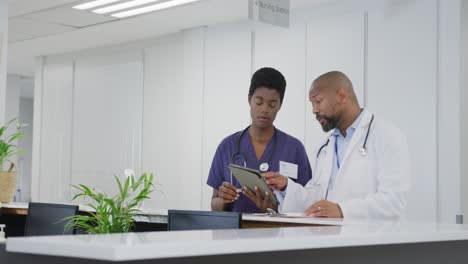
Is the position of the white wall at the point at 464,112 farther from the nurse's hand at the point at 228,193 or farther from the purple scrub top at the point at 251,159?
the nurse's hand at the point at 228,193

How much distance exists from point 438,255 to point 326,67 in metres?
4.13

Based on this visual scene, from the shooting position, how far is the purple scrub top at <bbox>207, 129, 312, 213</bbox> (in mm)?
4363

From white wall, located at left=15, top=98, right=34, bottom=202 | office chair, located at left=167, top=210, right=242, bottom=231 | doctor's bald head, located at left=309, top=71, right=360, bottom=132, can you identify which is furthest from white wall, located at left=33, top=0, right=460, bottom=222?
white wall, located at left=15, top=98, right=34, bottom=202

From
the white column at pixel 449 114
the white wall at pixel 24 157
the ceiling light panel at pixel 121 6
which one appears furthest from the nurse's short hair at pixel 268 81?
the white wall at pixel 24 157

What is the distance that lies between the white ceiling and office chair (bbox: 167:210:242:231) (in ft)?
13.5

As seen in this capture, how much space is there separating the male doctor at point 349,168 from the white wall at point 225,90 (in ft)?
3.18

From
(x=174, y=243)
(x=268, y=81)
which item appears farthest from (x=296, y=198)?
(x=174, y=243)

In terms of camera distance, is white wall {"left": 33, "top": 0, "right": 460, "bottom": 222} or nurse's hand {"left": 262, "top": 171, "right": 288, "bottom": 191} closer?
nurse's hand {"left": 262, "top": 171, "right": 288, "bottom": 191}

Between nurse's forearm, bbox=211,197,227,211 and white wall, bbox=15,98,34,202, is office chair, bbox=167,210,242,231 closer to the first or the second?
nurse's forearm, bbox=211,197,227,211

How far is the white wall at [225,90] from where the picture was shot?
242 inches

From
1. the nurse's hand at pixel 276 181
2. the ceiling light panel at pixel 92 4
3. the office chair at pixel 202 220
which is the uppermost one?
the ceiling light panel at pixel 92 4

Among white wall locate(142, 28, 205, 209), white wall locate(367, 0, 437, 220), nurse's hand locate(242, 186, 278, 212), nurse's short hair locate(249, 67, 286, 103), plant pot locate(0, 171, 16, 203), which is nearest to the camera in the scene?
nurse's hand locate(242, 186, 278, 212)

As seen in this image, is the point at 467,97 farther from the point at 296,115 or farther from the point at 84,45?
the point at 84,45

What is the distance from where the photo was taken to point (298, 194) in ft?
13.5
